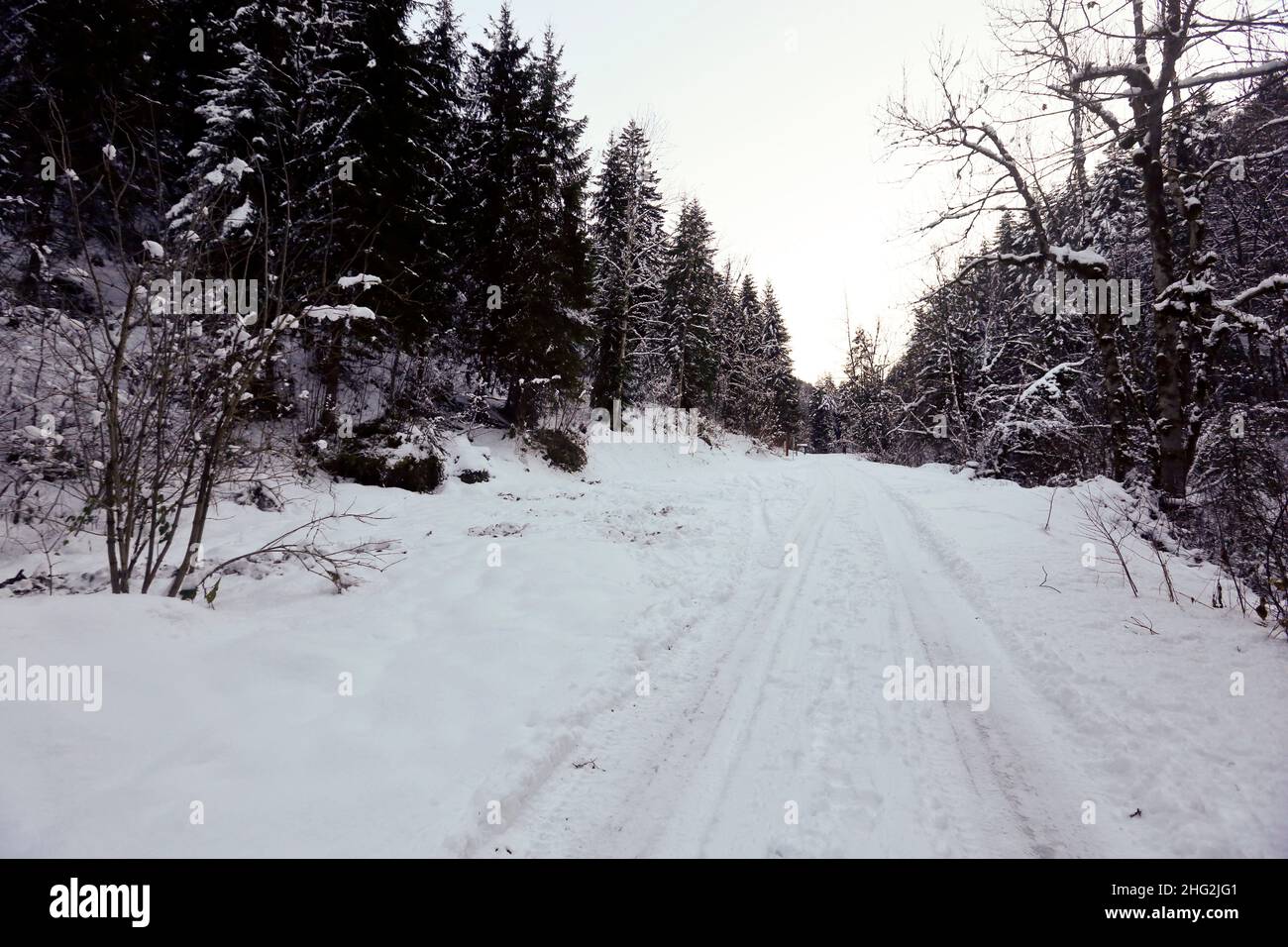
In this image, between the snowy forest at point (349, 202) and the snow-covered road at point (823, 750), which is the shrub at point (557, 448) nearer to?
the snowy forest at point (349, 202)

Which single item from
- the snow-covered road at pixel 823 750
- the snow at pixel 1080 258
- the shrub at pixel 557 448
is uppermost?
the snow at pixel 1080 258

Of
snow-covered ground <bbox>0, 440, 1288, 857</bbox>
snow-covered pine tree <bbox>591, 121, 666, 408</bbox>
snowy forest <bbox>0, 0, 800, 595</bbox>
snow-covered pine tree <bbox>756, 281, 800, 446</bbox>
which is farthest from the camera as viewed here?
snow-covered pine tree <bbox>756, 281, 800, 446</bbox>

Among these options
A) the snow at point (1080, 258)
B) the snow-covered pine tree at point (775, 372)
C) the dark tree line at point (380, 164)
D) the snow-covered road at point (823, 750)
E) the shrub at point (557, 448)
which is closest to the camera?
the snow-covered road at point (823, 750)

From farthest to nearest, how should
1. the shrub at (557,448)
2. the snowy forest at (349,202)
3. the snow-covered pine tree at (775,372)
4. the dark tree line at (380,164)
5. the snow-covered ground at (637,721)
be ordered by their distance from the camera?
the snow-covered pine tree at (775,372)
the shrub at (557,448)
the dark tree line at (380,164)
the snowy forest at (349,202)
the snow-covered ground at (637,721)

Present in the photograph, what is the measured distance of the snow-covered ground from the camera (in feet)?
7.95

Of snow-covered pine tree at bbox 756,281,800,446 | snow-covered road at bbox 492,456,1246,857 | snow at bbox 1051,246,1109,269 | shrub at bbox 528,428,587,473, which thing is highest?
snow-covered pine tree at bbox 756,281,800,446

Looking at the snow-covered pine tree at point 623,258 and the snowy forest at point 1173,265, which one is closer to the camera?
the snowy forest at point 1173,265

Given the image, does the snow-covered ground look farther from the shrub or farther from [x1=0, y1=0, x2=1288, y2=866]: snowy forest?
the shrub

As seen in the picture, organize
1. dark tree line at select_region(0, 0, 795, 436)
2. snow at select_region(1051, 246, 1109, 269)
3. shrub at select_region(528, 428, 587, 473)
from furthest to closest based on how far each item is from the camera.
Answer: shrub at select_region(528, 428, 587, 473) < dark tree line at select_region(0, 0, 795, 436) < snow at select_region(1051, 246, 1109, 269)

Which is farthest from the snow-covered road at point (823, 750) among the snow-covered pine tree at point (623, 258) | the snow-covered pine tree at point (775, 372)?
the snow-covered pine tree at point (775, 372)

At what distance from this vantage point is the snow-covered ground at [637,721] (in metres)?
2.42

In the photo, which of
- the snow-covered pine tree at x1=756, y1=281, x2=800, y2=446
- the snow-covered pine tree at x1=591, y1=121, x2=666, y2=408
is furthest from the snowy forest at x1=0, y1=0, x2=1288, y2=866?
the snow-covered pine tree at x1=756, y1=281, x2=800, y2=446

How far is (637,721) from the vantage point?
3.57 meters
